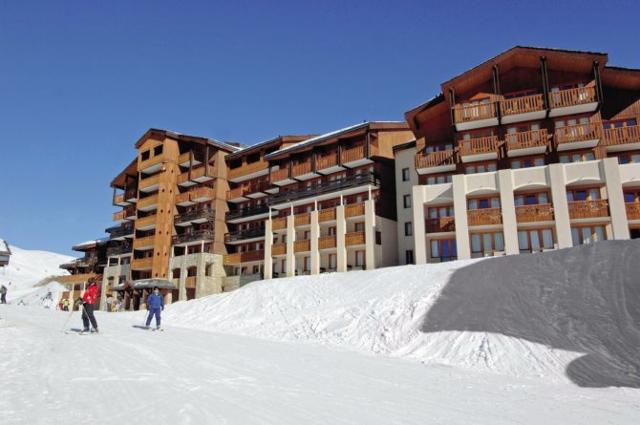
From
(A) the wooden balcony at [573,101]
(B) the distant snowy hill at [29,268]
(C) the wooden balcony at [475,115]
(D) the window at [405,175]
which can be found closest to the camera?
(A) the wooden balcony at [573,101]

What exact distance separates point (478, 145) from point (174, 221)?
32.5m

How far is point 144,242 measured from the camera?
49906 millimetres

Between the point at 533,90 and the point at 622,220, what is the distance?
10265 mm

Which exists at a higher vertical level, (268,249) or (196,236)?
(196,236)

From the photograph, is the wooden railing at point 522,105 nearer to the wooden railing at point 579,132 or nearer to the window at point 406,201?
the wooden railing at point 579,132

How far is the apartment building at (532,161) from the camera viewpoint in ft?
87.2

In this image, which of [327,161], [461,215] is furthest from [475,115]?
[327,161]

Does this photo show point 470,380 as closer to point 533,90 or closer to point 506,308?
point 506,308

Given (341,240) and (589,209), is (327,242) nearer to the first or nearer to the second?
(341,240)

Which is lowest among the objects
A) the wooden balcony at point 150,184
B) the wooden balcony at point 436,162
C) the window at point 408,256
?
the window at point 408,256

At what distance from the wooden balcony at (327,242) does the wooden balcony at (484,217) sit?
10.9m

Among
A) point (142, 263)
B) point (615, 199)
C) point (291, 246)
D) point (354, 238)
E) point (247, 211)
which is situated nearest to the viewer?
point (615, 199)

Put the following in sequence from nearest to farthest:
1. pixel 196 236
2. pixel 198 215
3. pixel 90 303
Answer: pixel 90 303
pixel 196 236
pixel 198 215

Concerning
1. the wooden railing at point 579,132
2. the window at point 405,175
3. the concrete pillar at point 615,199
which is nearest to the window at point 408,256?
the window at point 405,175
